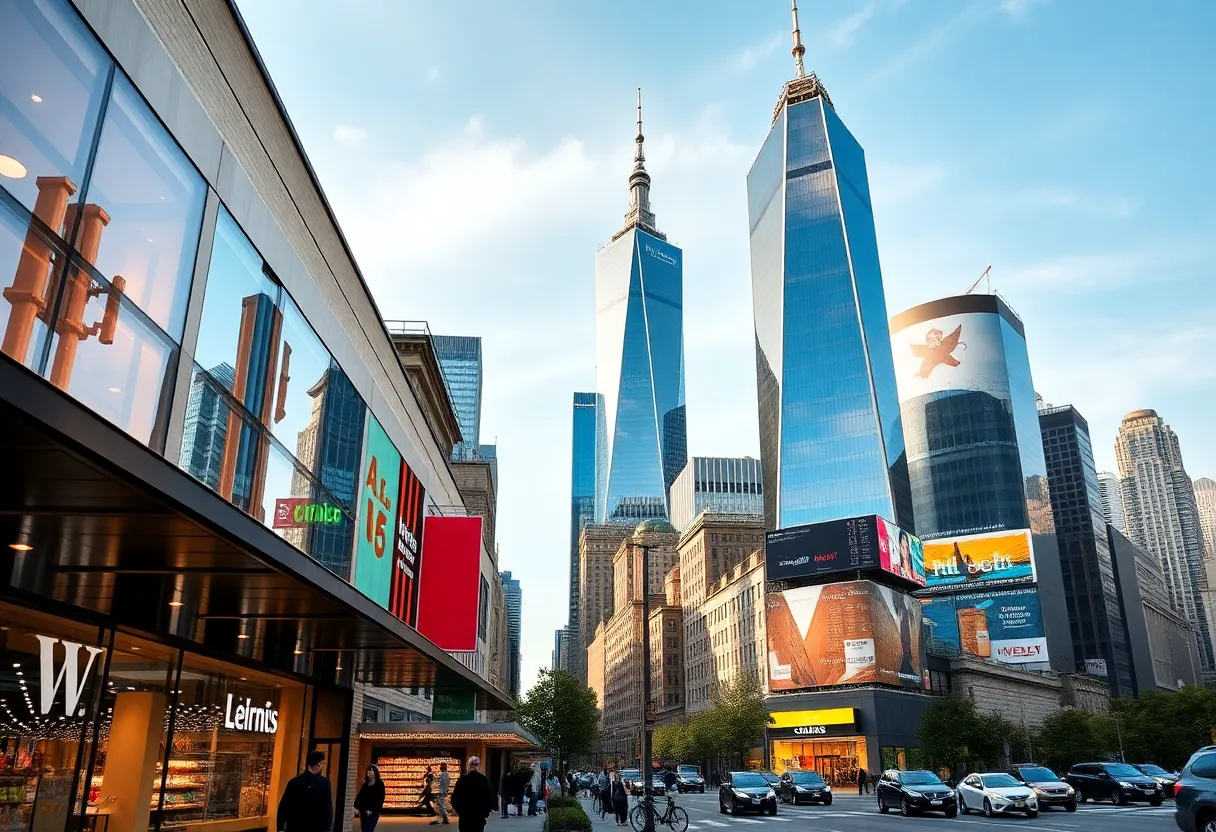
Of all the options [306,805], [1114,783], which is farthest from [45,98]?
[1114,783]

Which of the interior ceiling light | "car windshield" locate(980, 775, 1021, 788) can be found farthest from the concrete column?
"car windshield" locate(980, 775, 1021, 788)

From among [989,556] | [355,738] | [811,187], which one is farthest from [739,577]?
[355,738]

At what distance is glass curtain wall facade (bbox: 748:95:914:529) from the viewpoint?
12431 cm

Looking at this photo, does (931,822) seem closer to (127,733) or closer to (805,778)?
(805,778)

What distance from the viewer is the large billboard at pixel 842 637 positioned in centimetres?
8612

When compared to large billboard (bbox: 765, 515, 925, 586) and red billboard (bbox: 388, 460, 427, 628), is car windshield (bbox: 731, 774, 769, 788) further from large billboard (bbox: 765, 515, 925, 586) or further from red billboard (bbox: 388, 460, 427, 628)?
large billboard (bbox: 765, 515, 925, 586)

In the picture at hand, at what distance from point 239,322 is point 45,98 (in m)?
4.82

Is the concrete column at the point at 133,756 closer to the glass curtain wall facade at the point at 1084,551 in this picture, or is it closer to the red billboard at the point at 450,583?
the red billboard at the point at 450,583

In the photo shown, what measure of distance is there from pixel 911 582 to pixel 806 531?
524 inches

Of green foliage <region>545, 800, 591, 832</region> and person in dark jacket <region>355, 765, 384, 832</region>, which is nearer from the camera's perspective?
person in dark jacket <region>355, 765, 384, 832</region>

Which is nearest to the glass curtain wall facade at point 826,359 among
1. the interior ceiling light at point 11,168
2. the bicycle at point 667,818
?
the bicycle at point 667,818

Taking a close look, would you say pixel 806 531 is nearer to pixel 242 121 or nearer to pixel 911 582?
pixel 911 582

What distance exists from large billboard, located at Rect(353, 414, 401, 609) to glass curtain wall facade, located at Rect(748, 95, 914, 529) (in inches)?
4336

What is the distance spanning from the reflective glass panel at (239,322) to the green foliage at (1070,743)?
81.4 m
